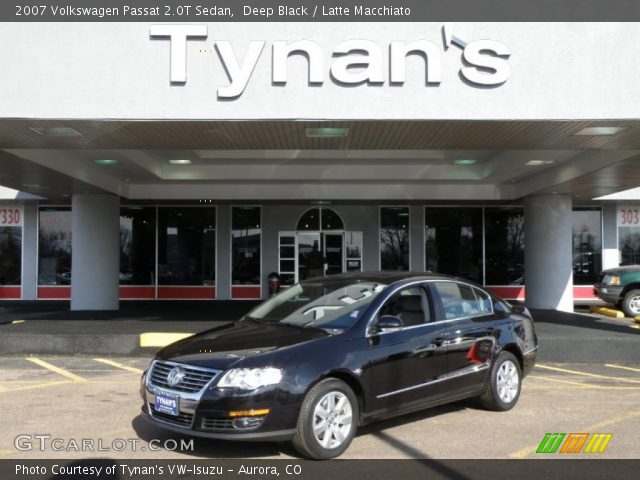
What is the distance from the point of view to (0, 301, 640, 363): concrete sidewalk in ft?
33.0

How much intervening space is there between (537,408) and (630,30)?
5410 mm

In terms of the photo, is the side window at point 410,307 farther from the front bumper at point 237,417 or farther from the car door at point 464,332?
the front bumper at point 237,417

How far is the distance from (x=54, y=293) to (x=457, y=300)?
17377mm

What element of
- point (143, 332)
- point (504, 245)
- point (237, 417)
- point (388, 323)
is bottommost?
point (143, 332)

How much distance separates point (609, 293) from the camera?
16.4 metres

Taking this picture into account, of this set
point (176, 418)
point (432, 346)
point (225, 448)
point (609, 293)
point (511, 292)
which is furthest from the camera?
point (511, 292)

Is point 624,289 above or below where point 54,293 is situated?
above

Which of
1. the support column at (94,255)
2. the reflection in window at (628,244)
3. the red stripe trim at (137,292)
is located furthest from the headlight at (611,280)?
the red stripe trim at (137,292)

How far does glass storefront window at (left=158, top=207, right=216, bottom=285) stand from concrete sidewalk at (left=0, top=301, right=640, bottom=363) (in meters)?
6.27

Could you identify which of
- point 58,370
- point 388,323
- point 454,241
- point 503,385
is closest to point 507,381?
point 503,385

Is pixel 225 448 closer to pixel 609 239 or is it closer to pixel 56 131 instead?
pixel 56 131

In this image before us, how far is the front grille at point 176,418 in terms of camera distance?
498cm

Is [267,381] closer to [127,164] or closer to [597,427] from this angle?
[597,427]
